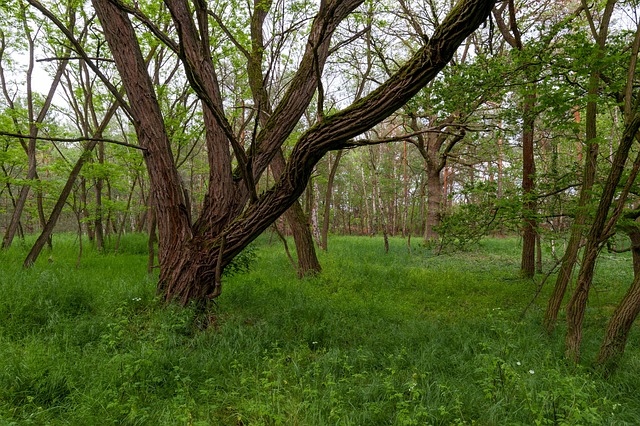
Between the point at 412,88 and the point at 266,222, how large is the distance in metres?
1.89

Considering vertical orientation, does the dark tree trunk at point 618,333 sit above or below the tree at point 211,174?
below

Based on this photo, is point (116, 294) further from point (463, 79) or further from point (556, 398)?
point (463, 79)

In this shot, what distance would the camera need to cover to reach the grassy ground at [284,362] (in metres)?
2.38

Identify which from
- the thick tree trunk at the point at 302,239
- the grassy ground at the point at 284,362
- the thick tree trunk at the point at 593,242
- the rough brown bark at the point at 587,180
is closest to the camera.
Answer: the grassy ground at the point at 284,362

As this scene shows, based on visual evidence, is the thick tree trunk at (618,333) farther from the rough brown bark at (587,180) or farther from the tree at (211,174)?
the tree at (211,174)

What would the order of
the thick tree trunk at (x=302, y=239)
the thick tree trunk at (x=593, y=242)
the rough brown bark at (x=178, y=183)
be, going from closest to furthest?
the thick tree trunk at (x=593, y=242) < the rough brown bark at (x=178, y=183) < the thick tree trunk at (x=302, y=239)

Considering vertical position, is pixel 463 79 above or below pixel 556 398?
above

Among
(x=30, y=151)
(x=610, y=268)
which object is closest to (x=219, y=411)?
(x=30, y=151)

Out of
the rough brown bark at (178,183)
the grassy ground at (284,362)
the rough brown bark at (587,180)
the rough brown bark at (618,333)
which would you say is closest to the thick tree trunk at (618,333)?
the rough brown bark at (618,333)

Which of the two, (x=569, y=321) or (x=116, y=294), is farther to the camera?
(x=116, y=294)

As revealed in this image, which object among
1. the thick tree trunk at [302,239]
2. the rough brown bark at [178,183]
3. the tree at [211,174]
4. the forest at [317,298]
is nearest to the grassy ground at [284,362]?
the forest at [317,298]

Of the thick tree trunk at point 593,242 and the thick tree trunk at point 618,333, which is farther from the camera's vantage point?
the thick tree trunk at point 618,333

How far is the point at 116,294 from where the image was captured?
14.7 ft

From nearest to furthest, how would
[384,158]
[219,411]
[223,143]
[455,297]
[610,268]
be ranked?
[219,411], [223,143], [455,297], [610,268], [384,158]
